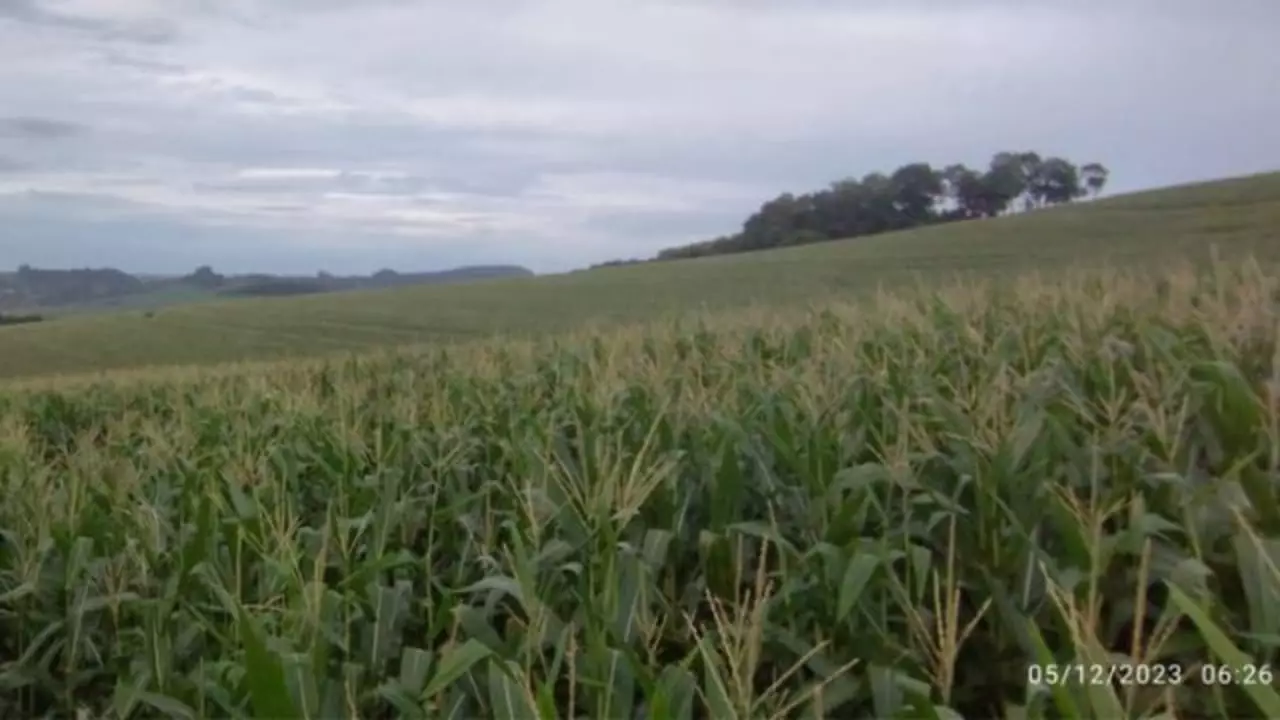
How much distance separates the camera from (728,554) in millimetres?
2814

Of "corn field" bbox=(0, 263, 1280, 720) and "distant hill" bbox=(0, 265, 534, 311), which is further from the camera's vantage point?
"distant hill" bbox=(0, 265, 534, 311)

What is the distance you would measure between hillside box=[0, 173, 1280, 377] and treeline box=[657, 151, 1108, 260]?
1395cm

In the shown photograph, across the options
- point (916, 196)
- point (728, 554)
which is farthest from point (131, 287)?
point (728, 554)

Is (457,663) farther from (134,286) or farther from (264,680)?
(134,286)

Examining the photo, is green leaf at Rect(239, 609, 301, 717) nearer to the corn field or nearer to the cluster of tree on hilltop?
the corn field

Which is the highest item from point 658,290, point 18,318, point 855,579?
point 658,290

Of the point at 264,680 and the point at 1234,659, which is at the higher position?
the point at 1234,659

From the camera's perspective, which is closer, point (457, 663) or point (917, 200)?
point (457, 663)

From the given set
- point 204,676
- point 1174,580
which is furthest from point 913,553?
point 204,676

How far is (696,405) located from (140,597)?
83.3 inches

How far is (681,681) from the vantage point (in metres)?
1.96

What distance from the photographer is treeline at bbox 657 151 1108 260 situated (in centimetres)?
4931

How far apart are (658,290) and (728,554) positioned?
26.7 m

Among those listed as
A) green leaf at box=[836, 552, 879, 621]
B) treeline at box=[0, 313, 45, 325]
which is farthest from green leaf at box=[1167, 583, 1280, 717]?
treeline at box=[0, 313, 45, 325]
